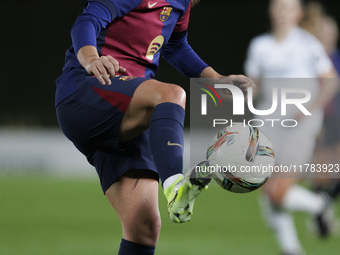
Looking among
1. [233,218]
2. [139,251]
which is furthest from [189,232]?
[139,251]

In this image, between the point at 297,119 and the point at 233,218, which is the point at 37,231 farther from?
the point at 297,119

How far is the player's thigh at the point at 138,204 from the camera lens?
2227mm

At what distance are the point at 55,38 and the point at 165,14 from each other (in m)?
12.9

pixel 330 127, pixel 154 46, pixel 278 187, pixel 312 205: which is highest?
pixel 154 46

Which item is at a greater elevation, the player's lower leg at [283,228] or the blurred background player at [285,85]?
the blurred background player at [285,85]

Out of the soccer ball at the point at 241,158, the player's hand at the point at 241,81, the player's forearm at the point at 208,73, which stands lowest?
the soccer ball at the point at 241,158

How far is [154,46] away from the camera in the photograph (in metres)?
2.11

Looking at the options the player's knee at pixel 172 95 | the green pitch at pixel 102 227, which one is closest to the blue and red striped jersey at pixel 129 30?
the player's knee at pixel 172 95

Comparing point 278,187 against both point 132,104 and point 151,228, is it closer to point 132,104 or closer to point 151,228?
point 151,228

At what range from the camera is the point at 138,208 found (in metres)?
2.22

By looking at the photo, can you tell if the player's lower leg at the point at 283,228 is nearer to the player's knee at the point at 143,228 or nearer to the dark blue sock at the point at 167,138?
the player's knee at the point at 143,228

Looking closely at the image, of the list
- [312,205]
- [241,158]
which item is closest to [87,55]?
[241,158]

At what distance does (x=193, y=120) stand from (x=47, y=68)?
4.94 m

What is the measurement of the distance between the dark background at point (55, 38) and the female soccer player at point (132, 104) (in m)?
11.1
